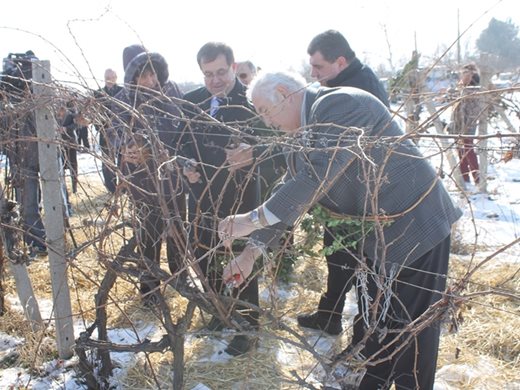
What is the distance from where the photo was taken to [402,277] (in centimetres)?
206

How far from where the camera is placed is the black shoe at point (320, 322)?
3.19 meters

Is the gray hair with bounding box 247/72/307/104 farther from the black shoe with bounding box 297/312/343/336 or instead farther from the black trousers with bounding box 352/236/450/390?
the black shoe with bounding box 297/312/343/336

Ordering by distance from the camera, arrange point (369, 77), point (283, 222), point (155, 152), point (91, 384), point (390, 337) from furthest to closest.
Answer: point (369, 77) → point (91, 384) → point (390, 337) → point (283, 222) → point (155, 152)

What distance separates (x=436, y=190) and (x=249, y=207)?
4.11 ft

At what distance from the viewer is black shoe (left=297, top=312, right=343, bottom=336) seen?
10.5 feet

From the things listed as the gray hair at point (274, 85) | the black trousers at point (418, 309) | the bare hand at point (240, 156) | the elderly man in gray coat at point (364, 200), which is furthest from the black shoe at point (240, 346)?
the gray hair at point (274, 85)

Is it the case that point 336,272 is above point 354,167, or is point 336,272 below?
below

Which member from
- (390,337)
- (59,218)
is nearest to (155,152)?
(59,218)

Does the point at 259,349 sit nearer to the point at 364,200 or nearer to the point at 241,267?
the point at 241,267

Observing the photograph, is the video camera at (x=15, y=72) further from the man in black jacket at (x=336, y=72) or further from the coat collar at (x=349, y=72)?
the coat collar at (x=349, y=72)

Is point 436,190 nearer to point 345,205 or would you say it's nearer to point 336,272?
point 345,205

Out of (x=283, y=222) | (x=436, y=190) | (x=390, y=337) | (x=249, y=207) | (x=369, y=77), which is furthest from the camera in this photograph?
(x=369, y=77)

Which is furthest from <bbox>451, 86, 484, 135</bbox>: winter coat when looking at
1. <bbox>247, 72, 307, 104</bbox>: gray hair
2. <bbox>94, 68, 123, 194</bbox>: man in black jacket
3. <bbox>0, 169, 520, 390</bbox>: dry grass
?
<bbox>94, 68, 123, 194</bbox>: man in black jacket

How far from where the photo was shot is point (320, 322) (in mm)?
3260
